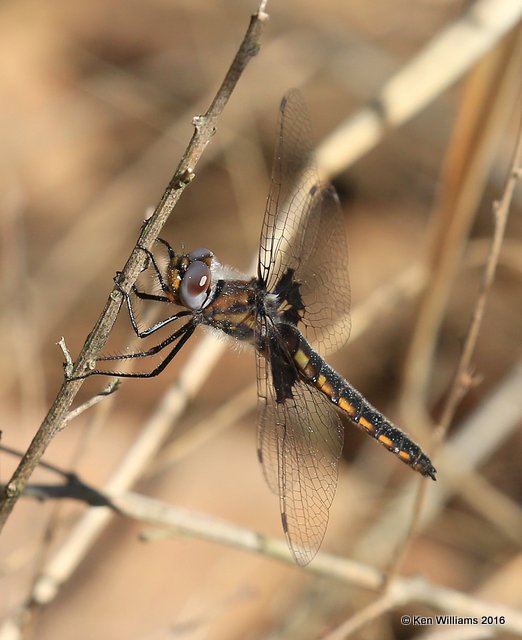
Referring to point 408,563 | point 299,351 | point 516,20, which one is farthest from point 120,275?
point 408,563

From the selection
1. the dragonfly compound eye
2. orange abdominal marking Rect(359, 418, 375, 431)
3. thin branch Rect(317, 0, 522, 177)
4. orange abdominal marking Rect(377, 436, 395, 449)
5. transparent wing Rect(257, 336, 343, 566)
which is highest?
thin branch Rect(317, 0, 522, 177)

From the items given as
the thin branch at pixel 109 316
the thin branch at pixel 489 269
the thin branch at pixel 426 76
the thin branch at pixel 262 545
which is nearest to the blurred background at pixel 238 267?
the thin branch at pixel 426 76

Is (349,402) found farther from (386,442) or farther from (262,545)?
(262,545)

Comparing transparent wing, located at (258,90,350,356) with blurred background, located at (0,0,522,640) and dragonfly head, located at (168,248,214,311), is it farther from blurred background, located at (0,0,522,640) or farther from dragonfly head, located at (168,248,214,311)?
blurred background, located at (0,0,522,640)

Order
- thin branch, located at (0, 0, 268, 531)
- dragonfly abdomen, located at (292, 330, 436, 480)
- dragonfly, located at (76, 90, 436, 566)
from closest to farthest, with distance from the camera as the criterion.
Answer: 1. thin branch, located at (0, 0, 268, 531)
2. dragonfly, located at (76, 90, 436, 566)
3. dragonfly abdomen, located at (292, 330, 436, 480)

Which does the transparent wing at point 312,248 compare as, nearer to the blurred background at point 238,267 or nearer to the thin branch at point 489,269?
the blurred background at point 238,267

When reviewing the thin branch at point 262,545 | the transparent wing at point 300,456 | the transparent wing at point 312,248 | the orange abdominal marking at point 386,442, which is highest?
the transparent wing at point 312,248

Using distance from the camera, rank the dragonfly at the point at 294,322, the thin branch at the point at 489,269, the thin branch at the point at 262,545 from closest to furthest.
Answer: the thin branch at the point at 489,269 < the thin branch at the point at 262,545 < the dragonfly at the point at 294,322

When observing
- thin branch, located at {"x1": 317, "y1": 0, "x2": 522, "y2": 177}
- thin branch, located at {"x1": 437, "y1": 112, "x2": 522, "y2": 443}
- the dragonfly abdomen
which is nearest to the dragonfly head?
the dragonfly abdomen
